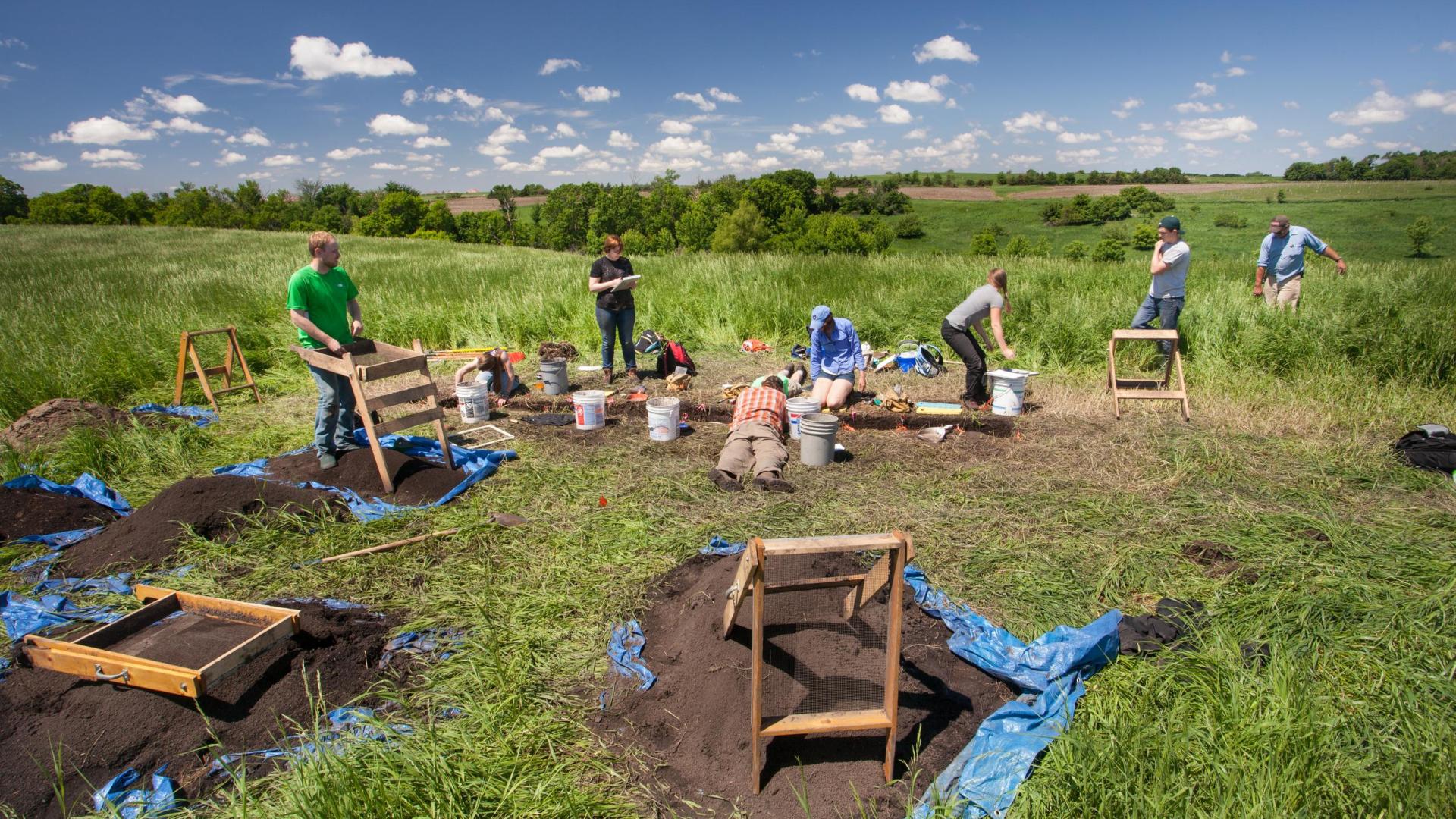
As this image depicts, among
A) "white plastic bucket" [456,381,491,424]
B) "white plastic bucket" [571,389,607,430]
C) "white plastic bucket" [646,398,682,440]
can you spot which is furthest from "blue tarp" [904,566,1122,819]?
"white plastic bucket" [456,381,491,424]

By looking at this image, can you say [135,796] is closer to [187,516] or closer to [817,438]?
[187,516]

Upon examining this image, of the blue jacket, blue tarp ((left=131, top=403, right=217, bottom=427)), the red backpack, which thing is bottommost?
blue tarp ((left=131, top=403, right=217, bottom=427))

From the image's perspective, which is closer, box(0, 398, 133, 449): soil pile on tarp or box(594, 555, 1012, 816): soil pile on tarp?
box(594, 555, 1012, 816): soil pile on tarp

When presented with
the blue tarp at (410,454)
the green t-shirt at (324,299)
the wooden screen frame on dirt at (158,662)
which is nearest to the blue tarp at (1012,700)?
the wooden screen frame on dirt at (158,662)

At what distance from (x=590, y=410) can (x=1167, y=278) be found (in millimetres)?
6582

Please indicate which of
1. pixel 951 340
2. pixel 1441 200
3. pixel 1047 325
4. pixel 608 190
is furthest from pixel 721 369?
pixel 608 190

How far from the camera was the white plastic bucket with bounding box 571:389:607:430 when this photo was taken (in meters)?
6.77

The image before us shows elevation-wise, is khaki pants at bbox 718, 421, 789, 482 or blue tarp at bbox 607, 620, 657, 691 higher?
khaki pants at bbox 718, 421, 789, 482

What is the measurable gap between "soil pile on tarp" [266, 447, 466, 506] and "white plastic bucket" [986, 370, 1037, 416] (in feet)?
17.1

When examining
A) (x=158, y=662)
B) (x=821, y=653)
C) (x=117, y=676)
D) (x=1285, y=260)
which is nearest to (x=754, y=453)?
(x=821, y=653)

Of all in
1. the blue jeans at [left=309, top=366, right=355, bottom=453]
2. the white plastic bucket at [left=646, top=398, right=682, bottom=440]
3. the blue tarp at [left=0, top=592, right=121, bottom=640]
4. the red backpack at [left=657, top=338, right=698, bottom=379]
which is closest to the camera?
the blue tarp at [left=0, top=592, right=121, bottom=640]

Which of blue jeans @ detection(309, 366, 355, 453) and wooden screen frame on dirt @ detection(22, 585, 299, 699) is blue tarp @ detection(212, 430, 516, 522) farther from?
wooden screen frame on dirt @ detection(22, 585, 299, 699)

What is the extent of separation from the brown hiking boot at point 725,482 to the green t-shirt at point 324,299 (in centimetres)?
318

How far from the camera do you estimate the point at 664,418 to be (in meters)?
6.34
